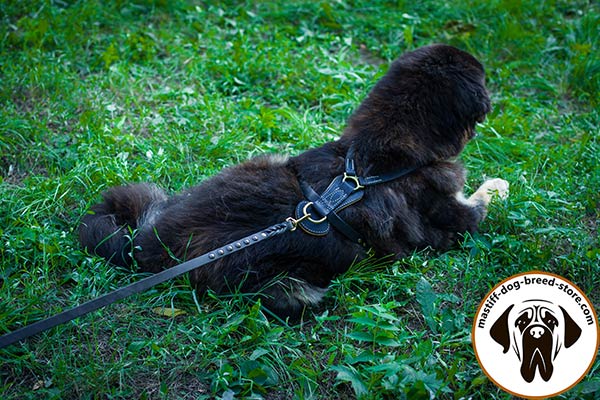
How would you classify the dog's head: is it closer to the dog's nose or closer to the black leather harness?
the black leather harness

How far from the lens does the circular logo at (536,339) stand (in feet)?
9.73

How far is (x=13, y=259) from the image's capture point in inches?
146

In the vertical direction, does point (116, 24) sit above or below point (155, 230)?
above

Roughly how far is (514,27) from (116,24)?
4331 millimetres

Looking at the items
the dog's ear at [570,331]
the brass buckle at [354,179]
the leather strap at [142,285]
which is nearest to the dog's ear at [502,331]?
the dog's ear at [570,331]

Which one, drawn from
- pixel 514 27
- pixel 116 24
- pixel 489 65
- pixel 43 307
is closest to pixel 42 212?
pixel 43 307

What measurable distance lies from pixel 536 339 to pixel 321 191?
1.46m

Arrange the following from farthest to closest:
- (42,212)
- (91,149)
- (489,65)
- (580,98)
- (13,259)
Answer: (489,65)
(580,98)
(91,149)
(42,212)
(13,259)

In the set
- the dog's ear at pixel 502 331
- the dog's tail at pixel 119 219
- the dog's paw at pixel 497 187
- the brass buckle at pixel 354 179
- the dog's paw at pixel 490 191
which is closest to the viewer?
the dog's ear at pixel 502 331

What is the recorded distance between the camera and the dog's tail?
12.0 ft

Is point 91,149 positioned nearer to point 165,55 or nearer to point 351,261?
point 165,55

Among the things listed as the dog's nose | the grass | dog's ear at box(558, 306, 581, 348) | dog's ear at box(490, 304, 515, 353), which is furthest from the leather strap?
dog's ear at box(558, 306, 581, 348)

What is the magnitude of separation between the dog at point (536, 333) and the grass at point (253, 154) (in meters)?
0.19

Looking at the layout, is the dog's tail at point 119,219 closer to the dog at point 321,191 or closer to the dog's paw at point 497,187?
the dog at point 321,191
